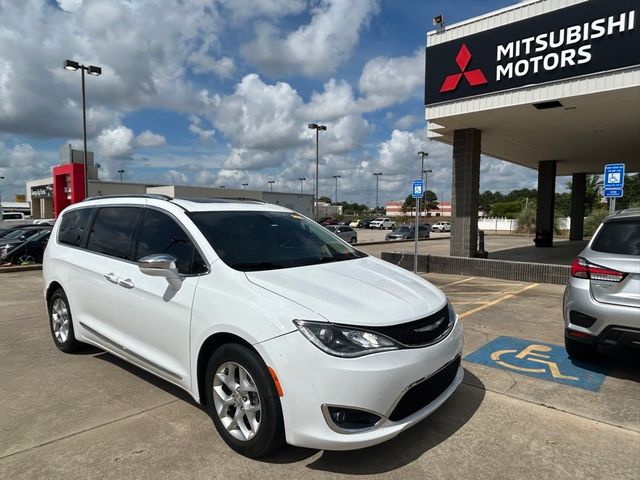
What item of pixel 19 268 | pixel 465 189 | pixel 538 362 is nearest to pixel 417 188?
pixel 465 189

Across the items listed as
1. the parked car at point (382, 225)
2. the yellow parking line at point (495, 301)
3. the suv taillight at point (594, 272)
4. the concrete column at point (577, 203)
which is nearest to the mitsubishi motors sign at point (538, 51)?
the yellow parking line at point (495, 301)

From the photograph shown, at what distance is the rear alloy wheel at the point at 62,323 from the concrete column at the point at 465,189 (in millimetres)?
10398

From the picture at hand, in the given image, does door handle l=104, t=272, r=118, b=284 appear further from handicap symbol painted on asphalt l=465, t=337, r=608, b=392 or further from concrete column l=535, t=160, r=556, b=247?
concrete column l=535, t=160, r=556, b=247

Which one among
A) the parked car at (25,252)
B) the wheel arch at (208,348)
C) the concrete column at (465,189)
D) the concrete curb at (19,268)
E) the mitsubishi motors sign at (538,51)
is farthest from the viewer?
the parked car at (25,252)

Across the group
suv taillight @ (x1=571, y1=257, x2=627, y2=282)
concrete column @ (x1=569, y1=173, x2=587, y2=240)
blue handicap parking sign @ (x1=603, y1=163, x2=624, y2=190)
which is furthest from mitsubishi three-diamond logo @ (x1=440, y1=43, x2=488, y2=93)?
concrete column @ (x1=569, y1=173, x2=587, y2=240)

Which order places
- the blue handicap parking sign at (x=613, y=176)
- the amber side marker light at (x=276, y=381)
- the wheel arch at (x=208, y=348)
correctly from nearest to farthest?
the amber side marker light at (x=276, y=381)
the wheel arch at (x=208, y=348)
the blue handicap parking sign at (x=613, y=176)

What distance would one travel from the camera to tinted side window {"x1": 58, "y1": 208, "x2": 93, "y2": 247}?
4820 mm

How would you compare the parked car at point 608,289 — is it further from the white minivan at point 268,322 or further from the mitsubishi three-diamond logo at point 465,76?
the mitsubishi three-diamond logo at point 465,76

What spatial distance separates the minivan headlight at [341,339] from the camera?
263 centimetres

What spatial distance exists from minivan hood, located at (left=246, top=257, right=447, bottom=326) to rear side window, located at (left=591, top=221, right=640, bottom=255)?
6.38ft

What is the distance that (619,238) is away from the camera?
4.21 meters

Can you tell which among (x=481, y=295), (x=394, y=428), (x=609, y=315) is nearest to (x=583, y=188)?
(x=481, y=295)

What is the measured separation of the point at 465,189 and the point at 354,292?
420 inches

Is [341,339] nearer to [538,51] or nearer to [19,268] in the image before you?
[538,51]
